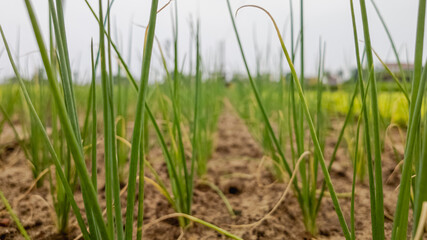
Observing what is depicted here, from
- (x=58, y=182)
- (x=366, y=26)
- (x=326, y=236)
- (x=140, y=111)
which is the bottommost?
(x=326, y=236)

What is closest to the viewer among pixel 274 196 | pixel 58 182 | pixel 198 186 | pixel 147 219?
pixel 58 182

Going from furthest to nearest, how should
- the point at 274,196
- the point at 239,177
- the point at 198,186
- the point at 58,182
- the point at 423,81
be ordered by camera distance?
the point at 239,177 < the point at 198,186 < the point at 274,196 < the point at 58,182 < the point at 423,81

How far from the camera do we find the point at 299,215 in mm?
970

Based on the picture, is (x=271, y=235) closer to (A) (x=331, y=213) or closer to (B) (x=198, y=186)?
(A) (x=331, y=213)

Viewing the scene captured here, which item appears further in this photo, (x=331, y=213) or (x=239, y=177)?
(x=239, y=177)

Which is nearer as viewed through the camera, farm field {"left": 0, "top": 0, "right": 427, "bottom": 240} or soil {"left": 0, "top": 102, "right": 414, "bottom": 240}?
farm field {"left": 0, "top": 0, "right": 427, "bottom": 240}

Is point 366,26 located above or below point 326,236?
above

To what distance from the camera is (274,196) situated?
3.64ft

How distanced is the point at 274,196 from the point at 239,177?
0.27 m

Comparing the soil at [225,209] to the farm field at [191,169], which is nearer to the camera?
the farm field at [191,169]

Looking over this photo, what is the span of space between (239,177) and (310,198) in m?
0.54

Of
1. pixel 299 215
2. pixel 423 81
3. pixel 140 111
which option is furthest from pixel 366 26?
pixel 299 215

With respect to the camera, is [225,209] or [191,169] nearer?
[191,169]

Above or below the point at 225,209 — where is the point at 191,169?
above
